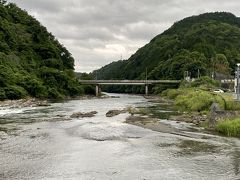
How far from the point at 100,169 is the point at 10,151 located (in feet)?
25.2

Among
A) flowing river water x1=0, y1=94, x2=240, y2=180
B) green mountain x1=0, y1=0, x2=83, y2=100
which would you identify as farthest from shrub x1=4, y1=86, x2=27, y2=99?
flowing river water x1=0, y1=94, x2=240, y2=180

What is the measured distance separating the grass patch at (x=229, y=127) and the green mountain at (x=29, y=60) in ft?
176

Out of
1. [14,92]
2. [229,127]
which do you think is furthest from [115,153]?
[14,92]

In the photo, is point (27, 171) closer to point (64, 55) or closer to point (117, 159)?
point (117, 159)

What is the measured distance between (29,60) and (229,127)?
100853mm

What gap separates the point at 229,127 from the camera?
33875 millimetres

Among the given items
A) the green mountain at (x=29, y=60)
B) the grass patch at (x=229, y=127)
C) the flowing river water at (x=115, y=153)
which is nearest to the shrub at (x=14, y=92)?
the green mountain at (x=29, y=60)

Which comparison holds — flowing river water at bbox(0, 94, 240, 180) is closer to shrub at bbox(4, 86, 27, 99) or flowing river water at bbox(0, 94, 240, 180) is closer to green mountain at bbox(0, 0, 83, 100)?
shrub at bbox(4, 86, 27, 99)

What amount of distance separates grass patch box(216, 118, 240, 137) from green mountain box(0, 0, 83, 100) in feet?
176

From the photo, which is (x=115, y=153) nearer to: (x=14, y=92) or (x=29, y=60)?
(x=14, y=92)

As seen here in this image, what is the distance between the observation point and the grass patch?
3319 cm

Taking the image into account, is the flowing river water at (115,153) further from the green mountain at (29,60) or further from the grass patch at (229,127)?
the green mountain at (29,60)

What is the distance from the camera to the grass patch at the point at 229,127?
109 ft

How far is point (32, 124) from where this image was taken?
136ft
